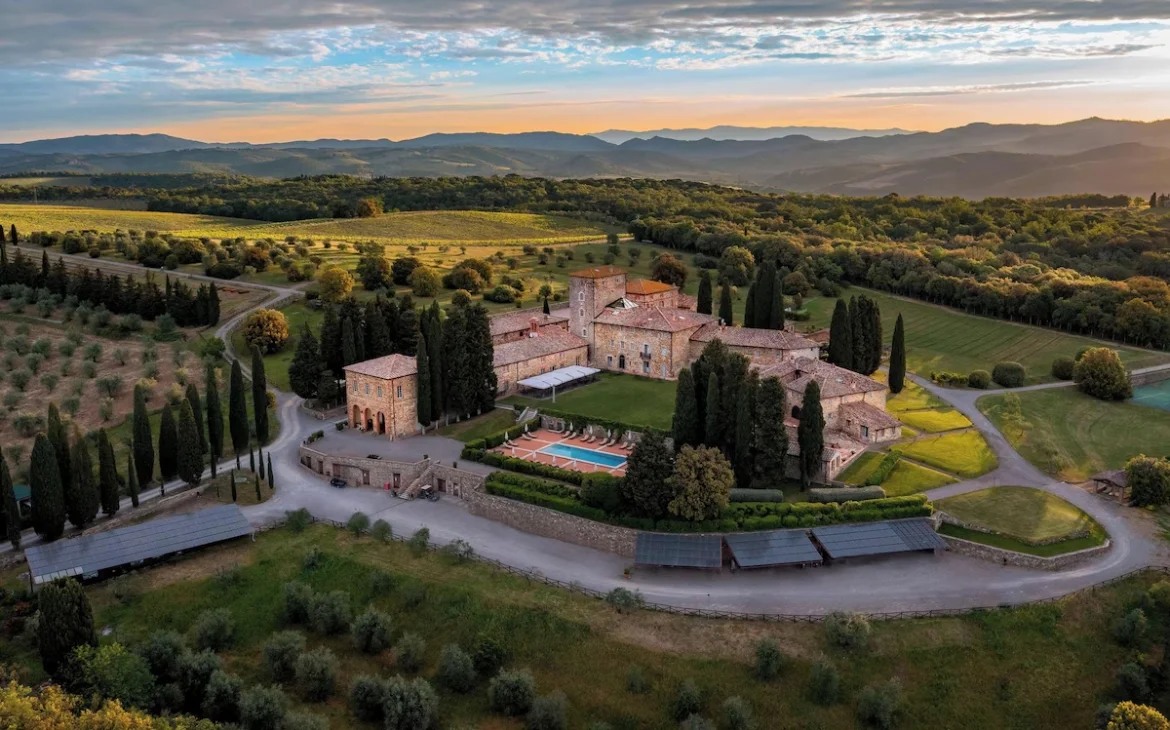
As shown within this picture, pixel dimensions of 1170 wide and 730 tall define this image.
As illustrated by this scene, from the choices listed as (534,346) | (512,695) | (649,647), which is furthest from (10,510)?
(534,346)

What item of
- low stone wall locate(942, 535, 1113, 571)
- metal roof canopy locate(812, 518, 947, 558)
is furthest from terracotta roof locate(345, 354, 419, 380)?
low stone wall locate(942, 535, 1113, 571)

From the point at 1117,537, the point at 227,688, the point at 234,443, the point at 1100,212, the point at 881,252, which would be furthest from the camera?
the point at 1100,212

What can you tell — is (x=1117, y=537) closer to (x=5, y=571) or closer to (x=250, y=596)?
(x=250, y=596)

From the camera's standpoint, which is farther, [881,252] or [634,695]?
[881,252]

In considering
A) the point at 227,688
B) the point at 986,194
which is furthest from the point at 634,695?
the point at 986,194

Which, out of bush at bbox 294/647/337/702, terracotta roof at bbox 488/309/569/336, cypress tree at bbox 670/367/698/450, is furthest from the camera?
terracotta roof at bbox 488/309/569/336

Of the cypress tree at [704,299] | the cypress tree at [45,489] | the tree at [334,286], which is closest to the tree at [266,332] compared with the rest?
the tree at [334,286]

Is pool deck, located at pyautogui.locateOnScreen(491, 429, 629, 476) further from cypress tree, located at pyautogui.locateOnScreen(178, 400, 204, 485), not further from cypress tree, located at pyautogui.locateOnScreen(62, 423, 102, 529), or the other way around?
cypress tree, located at pyautogui.locateOnScreen(62, 423, 102, 529)
